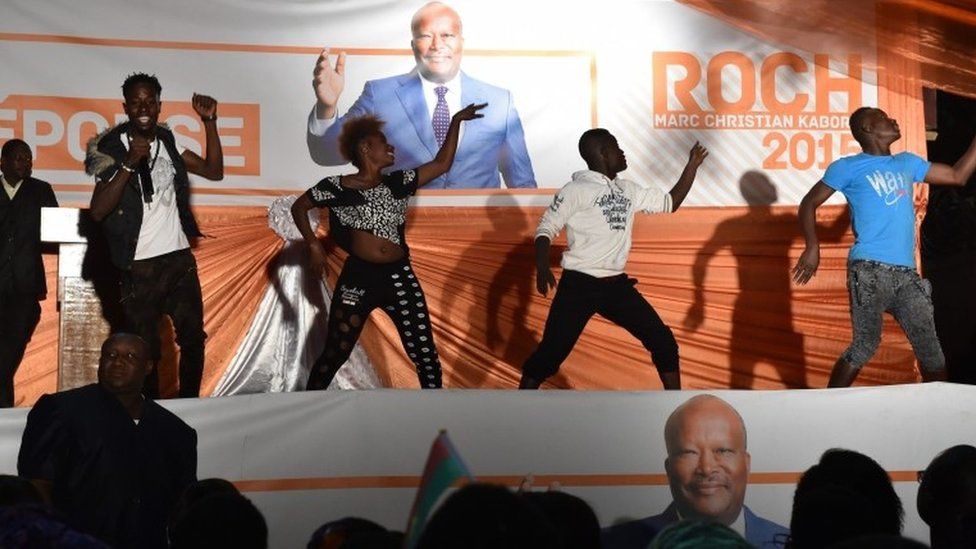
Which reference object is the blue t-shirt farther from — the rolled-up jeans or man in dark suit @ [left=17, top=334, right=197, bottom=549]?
man in dark suit @ [left=17, top=334, right=197, bottom=549]

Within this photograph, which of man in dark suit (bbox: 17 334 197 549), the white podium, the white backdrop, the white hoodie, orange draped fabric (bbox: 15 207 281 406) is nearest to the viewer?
man in dark suit (bbox: 17 334 197 549)

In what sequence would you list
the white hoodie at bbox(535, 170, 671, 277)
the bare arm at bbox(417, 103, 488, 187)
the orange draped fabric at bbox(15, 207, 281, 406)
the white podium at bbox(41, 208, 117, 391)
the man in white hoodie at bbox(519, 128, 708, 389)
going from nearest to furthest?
the man in white hoodie at bbox(519, 128, 708, 389)
the white hoodie at bbox(535, 170, 671, 277)
the bare arm at bbox(417, 103, 488, 187)
the white podium at bbox(41, 208, 117, 391)
the orange draped fabric at bbox(15, 207, 281, 406)

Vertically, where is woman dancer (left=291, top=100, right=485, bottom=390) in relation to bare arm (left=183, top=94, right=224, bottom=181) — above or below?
below

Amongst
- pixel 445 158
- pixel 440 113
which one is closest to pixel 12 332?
pixel 445 158

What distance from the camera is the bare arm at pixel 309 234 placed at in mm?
8375

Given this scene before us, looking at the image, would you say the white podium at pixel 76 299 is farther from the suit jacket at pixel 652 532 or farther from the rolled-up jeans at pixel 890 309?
the suit jacket at pixel 652 532

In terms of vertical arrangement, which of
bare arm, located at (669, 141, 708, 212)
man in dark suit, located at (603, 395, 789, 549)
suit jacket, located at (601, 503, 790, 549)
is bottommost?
suit jacket, located at (601, 503, 790, 549)

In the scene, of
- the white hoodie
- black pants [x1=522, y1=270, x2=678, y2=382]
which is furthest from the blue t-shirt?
black pants [x1=522, y1=270, x2=678, y2=382]

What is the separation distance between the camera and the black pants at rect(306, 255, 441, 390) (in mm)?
8320

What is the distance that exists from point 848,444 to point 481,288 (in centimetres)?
351

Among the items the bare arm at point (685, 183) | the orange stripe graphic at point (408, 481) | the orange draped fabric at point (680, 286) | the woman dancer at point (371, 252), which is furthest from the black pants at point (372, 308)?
the orange draped fabric at point (680, 286)

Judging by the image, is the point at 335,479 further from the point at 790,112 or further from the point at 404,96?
the point at 790,112

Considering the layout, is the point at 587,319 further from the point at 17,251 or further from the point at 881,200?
the point at 17,251

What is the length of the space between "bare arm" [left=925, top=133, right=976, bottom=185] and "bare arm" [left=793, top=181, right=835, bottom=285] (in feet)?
1.88
